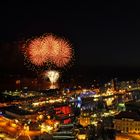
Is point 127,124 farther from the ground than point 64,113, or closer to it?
closer to it

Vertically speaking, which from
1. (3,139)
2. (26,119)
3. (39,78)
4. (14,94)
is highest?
(39,78)

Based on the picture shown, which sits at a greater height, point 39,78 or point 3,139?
point 39,78

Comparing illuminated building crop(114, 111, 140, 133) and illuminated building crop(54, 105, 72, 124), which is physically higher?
illuminated building crop(54, 105, 72, 124)

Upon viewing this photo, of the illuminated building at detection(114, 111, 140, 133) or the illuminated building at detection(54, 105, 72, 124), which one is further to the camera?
the illuminated building at detection(54, 105, 72, 124)

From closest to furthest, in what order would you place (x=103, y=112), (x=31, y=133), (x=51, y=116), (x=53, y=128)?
1. (x=31, y=133)
2. (x=53, y=128)
3. (x=51, y=116)
4. (x=103, y=112)

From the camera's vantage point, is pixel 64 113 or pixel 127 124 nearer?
pixel 127 124

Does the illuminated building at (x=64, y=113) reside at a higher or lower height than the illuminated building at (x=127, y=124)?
higher

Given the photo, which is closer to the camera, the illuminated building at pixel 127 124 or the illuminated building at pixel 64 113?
Answer: the illuminated building at pixel 127 124

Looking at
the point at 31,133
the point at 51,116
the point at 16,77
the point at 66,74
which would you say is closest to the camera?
the point at 31,133

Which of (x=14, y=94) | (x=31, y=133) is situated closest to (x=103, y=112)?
(x=31, y=133)

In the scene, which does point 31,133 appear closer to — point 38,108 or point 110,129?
point 110,129

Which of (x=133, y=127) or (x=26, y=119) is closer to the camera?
(x=133, y=127)
